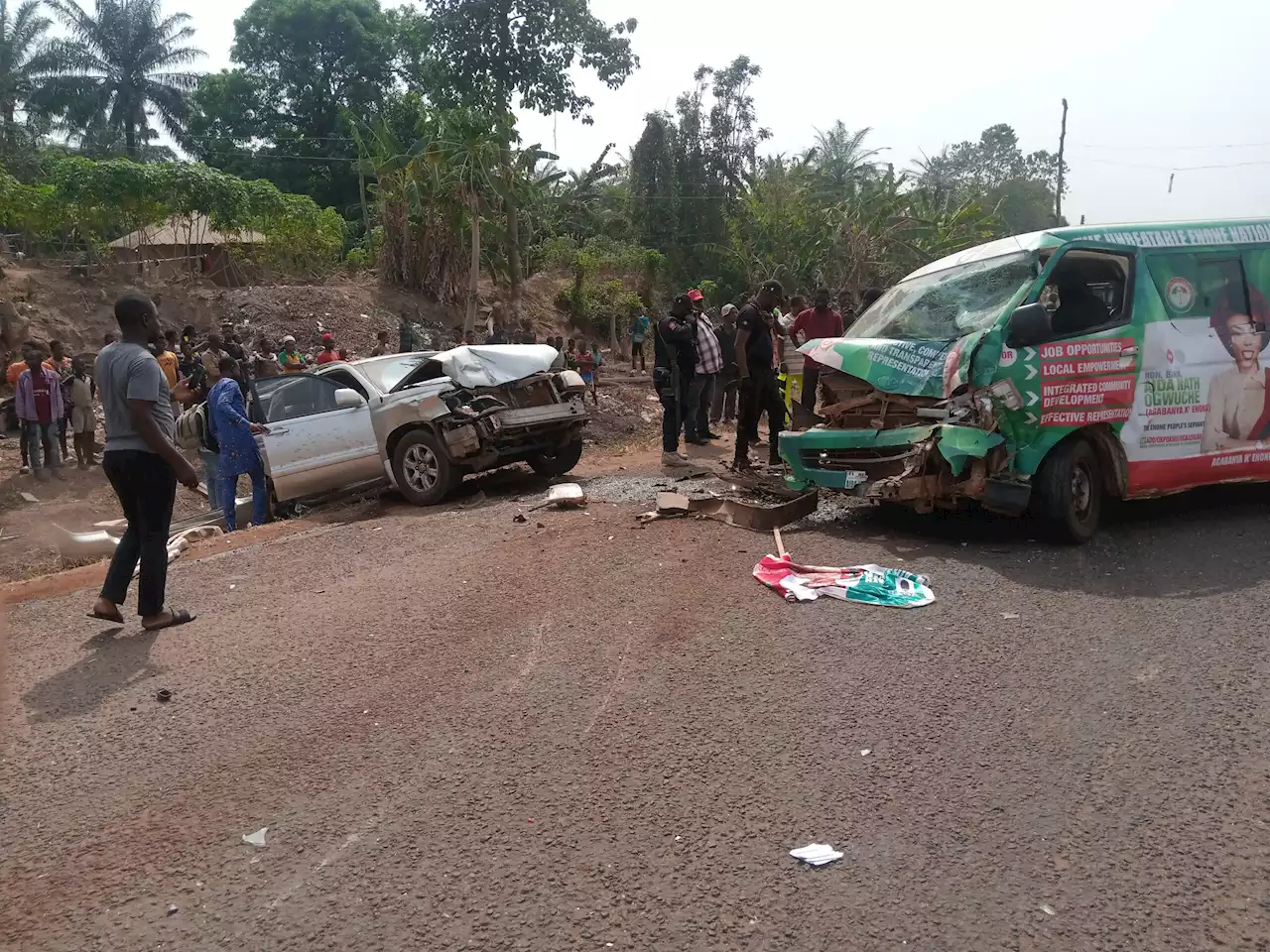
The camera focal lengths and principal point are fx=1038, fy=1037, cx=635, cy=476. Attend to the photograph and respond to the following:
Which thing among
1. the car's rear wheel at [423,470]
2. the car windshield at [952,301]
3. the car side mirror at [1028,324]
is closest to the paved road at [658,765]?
the car side mirror at [1028,324]

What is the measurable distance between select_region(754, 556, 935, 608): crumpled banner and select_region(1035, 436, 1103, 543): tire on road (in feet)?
4.07

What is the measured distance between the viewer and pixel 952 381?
21.7ft

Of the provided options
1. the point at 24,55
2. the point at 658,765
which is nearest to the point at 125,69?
the point at 24,55

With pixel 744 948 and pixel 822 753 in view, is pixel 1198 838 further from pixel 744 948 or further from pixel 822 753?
pixel 744 948

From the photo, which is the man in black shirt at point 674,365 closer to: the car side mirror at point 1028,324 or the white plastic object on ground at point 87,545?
the car side mirror at point 1028,324

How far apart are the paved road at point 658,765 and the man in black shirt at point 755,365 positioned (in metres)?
3.56

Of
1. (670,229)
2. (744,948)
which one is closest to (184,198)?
(670,229)

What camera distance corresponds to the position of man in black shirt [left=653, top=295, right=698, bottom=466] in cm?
1185

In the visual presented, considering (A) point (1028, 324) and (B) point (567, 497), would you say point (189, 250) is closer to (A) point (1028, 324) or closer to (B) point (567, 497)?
(B) point (567, 497)

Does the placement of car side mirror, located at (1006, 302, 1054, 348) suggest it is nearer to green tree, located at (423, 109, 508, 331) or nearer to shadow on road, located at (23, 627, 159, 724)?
shadow on road, located at (23, 627, 159, 724)

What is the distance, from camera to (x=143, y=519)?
559 centimetres

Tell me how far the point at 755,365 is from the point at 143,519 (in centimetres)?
596

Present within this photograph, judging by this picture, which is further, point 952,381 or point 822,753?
point 952,381

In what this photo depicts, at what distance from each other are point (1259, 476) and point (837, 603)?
385 cm
